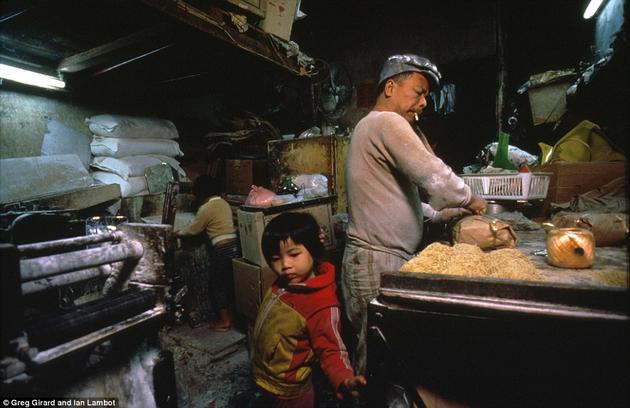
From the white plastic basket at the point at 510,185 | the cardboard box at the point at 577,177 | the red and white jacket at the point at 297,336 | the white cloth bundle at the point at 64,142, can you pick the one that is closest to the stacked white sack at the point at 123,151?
the white cloth bundle at the point at 64,142

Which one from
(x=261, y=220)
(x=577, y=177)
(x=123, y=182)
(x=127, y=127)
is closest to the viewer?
(x=577, y=177)

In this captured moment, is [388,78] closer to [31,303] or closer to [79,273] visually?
[79,273]

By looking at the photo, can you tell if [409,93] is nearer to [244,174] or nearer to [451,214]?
[451,214]

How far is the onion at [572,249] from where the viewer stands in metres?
1.50

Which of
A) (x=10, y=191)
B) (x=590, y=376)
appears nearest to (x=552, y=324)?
(x=590, y=376)

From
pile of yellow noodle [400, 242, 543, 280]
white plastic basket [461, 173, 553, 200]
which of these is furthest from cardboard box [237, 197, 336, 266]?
pile of yellow noodle [400, 242, 543, 280]

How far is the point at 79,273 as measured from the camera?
4.83 ft

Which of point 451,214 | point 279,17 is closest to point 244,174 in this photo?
point 279,17

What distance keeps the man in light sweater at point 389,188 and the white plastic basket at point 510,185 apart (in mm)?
819

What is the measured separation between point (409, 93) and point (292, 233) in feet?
4.79

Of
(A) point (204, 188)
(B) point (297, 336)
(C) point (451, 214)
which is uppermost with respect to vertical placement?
(A) point (204, 188)

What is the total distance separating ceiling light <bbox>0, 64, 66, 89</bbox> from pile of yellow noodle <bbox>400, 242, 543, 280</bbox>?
5.31 meters

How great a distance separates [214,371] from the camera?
163 inches

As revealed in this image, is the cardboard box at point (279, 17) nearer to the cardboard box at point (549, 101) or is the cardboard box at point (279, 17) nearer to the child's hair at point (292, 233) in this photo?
the cardboard box at point (549, 101)
